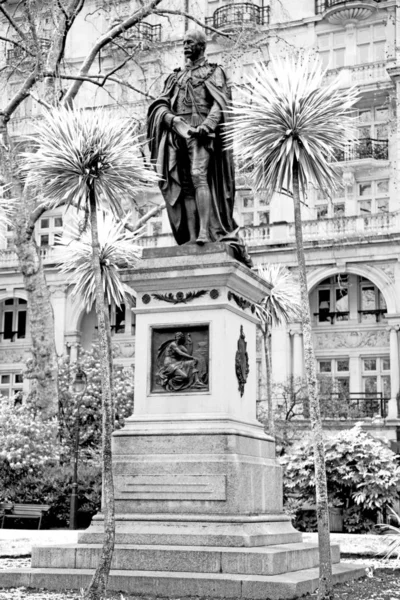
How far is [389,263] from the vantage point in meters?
42.4

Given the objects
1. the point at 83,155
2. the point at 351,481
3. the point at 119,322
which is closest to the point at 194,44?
the point at 83,155

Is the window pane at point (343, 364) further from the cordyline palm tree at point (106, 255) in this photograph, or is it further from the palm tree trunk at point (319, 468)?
the palm tree trunk at point (319, 468)

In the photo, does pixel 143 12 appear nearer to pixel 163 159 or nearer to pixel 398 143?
pixel 163 159

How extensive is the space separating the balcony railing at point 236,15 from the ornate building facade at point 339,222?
2.7 inches

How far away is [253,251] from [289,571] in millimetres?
34466

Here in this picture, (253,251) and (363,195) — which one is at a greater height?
(363,195)

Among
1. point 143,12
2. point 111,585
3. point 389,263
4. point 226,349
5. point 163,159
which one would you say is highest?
point 143,12

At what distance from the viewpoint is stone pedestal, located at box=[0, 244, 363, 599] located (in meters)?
9.62

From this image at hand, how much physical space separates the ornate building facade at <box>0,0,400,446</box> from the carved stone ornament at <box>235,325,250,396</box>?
94.6 feet

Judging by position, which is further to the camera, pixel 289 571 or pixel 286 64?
pixel 286 64

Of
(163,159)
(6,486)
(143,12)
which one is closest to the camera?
(163,159)

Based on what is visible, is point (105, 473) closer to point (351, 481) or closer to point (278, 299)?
point (351, 481)

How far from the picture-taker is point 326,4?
46219mm

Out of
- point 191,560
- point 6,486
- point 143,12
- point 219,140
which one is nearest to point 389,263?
point 143,12
